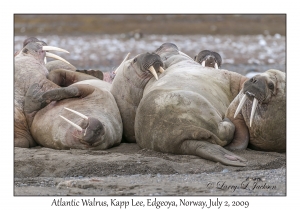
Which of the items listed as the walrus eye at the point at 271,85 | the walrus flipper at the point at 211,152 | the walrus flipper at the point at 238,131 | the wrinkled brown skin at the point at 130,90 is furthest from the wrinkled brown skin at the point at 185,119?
the walrus eye at the point at 271,85

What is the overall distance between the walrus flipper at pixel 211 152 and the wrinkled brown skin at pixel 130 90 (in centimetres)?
122

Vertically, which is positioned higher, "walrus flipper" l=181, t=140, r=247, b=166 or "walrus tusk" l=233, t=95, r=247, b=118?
"walrus tusk" l=233, t=95, r=247, b=118

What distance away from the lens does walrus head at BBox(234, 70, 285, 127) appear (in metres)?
7.75

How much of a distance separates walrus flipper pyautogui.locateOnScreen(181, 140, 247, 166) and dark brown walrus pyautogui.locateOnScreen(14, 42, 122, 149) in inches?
41.0

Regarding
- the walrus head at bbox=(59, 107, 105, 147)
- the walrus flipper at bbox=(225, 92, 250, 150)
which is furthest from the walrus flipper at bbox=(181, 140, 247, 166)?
the walrus head at bbox=(59, 107, 105, 147)

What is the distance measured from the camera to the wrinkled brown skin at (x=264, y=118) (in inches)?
311

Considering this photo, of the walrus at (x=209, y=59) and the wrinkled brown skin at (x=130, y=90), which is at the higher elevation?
the walrus at (x=209, y=59)

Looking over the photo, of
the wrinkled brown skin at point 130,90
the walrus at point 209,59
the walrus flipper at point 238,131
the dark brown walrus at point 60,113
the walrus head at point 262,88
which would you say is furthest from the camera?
the walrus at point 209,59

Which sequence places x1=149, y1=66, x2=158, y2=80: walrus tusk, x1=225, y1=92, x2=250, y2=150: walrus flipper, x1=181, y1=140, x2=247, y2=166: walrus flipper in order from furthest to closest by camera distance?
x1=149, y1=66, x2=158, y2=80: walrus tusk, x1=225, y1=92, x2=250, y2=150: walrus flipper, x1=181, y1=140, x2=247, y2=166: walrus flipper

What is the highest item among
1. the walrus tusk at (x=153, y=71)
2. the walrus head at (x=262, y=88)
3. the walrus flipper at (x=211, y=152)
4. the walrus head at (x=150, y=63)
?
the walrus head at (x=150, y=63)

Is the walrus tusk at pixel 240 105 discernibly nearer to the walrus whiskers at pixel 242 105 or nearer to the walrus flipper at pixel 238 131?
the walrus whiskers at pixel 242 105

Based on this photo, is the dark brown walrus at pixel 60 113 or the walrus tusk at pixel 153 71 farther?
the walrus tusk at pixel 153 71

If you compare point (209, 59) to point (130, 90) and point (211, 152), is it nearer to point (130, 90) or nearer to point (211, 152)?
point (130, 90)

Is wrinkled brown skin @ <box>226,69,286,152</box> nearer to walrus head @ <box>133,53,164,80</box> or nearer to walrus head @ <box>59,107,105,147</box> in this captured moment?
walrus head @ <box>133,53,164,80</box>
